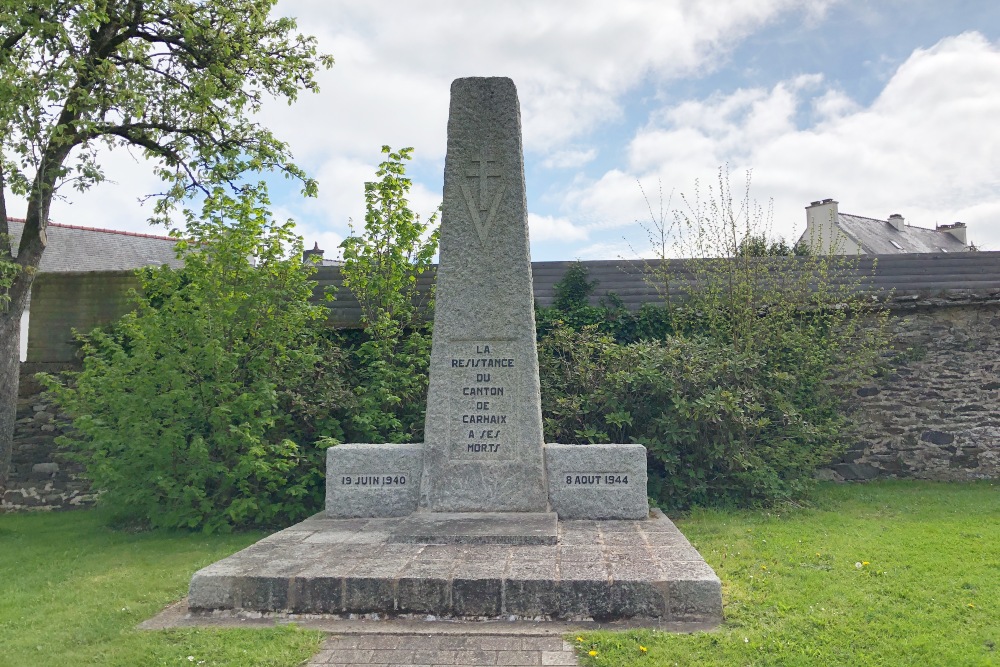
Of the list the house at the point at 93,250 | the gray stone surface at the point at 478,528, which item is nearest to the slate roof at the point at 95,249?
the house at the point at 93,250

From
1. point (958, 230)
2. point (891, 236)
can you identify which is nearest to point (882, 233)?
point (891, 236)

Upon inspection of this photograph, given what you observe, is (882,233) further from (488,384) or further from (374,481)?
(374,481)

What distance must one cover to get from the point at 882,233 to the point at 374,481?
24936 millimetres

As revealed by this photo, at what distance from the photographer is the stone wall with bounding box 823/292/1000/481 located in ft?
34.8

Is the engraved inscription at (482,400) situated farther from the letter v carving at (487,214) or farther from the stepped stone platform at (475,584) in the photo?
the stepped stone platform at (475,584)

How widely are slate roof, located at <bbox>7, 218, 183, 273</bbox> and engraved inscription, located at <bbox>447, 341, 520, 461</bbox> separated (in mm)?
13127

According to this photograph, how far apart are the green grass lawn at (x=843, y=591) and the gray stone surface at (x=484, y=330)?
189 cm

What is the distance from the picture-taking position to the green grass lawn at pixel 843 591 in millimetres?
3826

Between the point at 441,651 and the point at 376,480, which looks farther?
the point at 376,480

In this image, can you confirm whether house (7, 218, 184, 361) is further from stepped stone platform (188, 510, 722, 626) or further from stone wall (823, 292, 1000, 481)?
stone wall (823, 292, 1000, 481)

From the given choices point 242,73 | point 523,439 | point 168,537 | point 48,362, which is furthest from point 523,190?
point 48,362

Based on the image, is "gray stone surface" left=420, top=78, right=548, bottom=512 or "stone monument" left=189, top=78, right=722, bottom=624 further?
"gray stone surface" left=420, top=78, right=548, bottom=512

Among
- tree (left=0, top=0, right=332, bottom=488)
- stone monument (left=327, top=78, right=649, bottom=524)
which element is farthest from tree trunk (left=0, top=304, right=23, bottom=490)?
stone monument (left=327, top=78, right=649, bottom=524)

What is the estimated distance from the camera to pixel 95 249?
18.0 m
